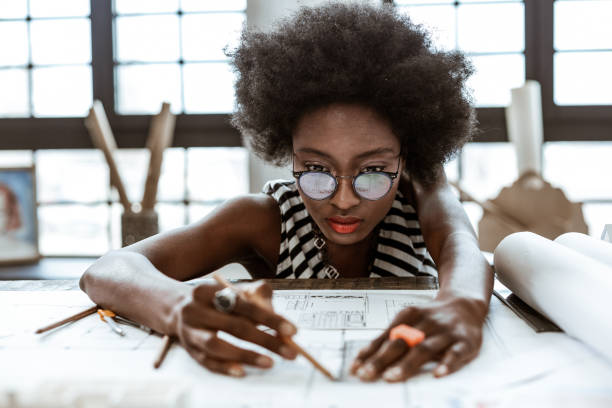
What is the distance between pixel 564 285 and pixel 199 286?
523mm

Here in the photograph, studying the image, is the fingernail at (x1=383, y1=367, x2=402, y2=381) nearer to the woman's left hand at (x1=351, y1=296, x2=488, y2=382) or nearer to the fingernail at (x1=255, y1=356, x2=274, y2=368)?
the woman's left hand at (x1=351, y1=296, x2=488, y2=382)

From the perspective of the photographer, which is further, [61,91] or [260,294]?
[61,91]

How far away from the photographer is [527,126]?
2172 millimetres

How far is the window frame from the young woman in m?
1.19

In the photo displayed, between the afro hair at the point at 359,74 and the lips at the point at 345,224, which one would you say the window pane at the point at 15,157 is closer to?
the afro hair at the point at 359,74

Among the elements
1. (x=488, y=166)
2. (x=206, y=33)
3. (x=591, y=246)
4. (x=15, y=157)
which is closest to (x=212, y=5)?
(x=206, y=33)

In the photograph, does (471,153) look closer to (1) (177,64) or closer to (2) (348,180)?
(1) (177,64)

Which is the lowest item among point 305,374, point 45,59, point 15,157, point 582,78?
point 305,374

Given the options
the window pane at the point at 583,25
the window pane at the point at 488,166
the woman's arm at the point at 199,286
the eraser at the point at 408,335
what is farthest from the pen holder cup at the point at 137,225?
the window pane at the point at 583,25

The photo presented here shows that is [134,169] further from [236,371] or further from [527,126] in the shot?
[236,371]

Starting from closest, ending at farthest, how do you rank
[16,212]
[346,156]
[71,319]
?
[71,319] → [346,156] → [16,212]

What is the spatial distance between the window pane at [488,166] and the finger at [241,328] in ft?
6.78

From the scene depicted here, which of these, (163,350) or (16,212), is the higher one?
(16,212)

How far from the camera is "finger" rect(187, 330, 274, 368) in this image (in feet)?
2.24
